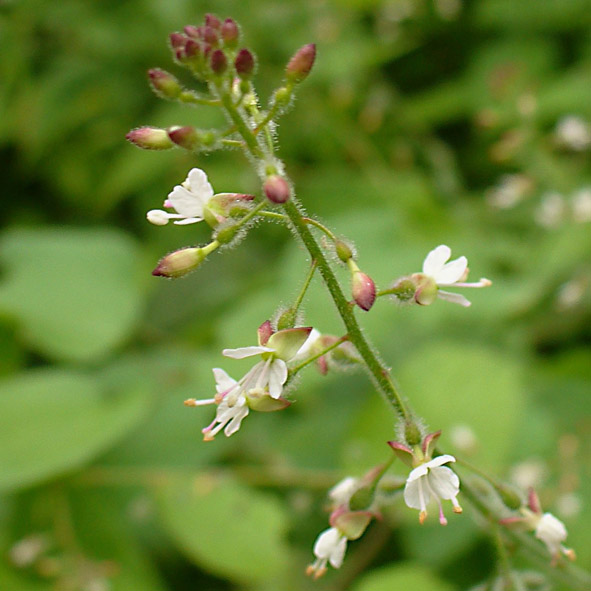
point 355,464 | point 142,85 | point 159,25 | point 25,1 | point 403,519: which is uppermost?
point 25,1

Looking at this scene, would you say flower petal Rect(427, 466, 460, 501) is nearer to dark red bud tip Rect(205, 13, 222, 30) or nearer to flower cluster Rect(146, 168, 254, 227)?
flower cluster Rect(146, 168, 254, 227)

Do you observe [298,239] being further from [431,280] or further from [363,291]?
[431,280]

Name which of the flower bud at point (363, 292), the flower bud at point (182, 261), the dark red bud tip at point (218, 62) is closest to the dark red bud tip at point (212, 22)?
the dark red bud tip at point (218, 62)

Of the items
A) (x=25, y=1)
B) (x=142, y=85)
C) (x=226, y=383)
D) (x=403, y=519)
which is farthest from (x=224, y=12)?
(x=226, y=383)

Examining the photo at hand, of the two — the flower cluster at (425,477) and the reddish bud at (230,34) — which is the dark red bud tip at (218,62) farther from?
the flower cluster at (425,477)

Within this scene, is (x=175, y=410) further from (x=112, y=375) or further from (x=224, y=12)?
(x=224, y=12)

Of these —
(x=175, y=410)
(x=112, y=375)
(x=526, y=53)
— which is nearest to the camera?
(x=175, y=410)

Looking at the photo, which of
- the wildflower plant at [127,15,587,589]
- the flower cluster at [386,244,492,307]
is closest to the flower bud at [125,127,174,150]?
the wildflower plant at [127,15,587,589]
